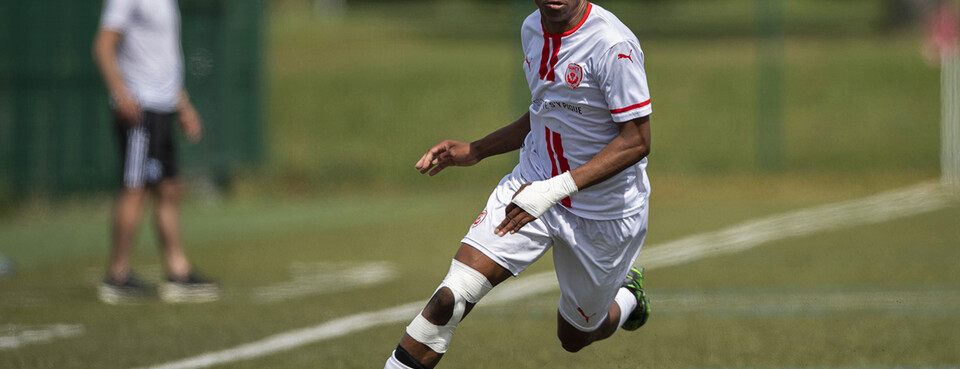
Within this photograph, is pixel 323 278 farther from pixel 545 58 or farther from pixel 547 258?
pixel 545 58

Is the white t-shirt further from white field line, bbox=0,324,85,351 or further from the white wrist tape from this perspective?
the white wrist tape

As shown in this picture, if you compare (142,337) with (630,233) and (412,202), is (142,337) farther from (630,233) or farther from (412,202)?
(412,202)

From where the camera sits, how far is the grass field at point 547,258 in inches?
277

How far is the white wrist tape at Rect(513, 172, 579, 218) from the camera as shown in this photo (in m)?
5.06

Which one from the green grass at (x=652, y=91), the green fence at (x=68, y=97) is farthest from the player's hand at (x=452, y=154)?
the green grass at (x=652, y=91)

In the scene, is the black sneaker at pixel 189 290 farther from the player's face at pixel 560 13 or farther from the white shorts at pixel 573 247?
the player's face at pixel 560 13

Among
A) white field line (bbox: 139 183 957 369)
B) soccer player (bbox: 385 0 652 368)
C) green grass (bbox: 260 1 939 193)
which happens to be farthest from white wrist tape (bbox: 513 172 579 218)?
green grass (bbox: 260 1 939 193)

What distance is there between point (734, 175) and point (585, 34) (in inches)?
498

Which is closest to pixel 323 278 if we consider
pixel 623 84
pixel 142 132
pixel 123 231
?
pixel 123 231

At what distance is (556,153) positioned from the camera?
5445 millimetres

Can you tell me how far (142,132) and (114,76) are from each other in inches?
15.8

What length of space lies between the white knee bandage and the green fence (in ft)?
30.7

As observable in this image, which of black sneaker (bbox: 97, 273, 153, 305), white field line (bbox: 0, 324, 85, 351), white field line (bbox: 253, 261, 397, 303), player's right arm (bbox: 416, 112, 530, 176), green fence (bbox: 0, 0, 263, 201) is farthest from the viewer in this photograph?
green fence (bbox: 0, 0, 263, 201)

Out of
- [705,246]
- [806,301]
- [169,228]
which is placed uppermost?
[169,228]
